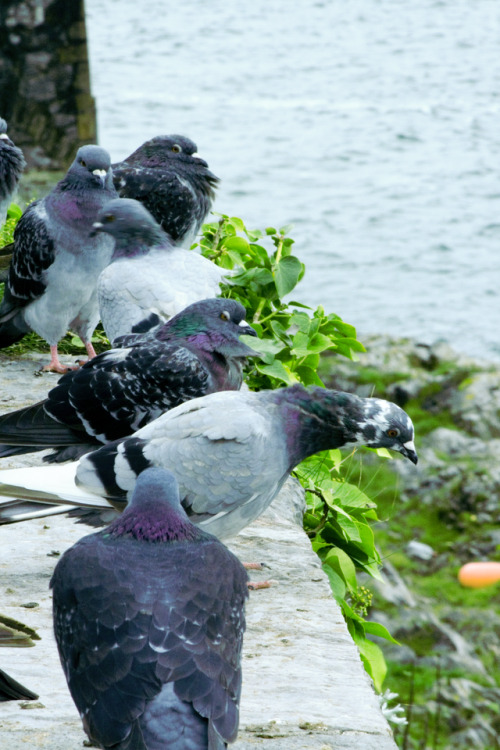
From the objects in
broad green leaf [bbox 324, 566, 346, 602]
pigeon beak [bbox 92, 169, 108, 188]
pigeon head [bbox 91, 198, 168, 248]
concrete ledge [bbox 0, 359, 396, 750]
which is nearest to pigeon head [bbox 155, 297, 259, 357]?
concrete ledge [bbox 0, 359, 396, 750]

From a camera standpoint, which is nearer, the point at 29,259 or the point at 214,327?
the point at 214,327

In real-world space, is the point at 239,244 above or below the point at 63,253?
below

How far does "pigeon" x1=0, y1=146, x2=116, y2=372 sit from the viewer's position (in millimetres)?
5574

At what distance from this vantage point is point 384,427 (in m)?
3.75

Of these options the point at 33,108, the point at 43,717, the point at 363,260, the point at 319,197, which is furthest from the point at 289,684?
the point at 319,197

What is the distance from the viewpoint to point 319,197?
842 inches

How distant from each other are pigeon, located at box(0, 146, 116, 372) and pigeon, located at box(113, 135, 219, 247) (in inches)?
18.8

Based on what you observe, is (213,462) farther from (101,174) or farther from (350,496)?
(101,174)

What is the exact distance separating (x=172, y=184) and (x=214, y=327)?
6.95 feet

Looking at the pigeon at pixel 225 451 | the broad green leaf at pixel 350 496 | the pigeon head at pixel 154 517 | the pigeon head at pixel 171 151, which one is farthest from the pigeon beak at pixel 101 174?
the pigeon head at pixel 154 517

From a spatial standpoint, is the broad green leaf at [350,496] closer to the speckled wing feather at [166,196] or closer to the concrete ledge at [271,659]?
the concrete ledge at [271,659]

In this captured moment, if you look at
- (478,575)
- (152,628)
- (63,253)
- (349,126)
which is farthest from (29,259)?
(349,126)

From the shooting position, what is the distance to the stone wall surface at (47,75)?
446 inches

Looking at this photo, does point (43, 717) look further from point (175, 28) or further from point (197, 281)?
A: point (175, 28)
